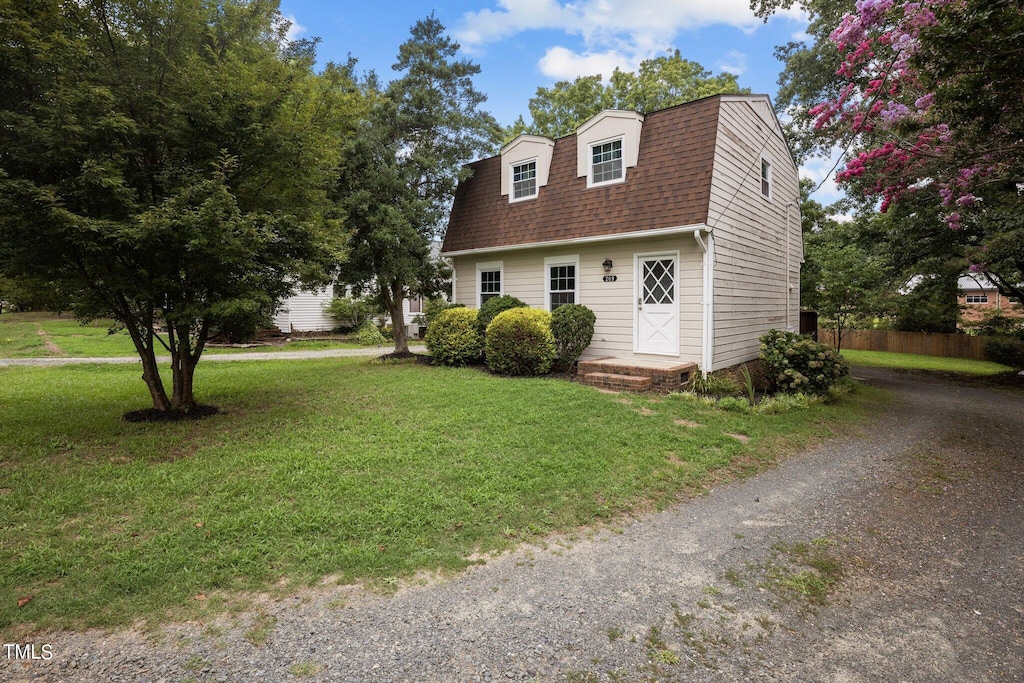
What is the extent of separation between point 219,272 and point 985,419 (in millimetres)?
11681

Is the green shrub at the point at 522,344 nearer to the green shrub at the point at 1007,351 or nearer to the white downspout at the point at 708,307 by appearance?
the white downspout at the point at 708,307

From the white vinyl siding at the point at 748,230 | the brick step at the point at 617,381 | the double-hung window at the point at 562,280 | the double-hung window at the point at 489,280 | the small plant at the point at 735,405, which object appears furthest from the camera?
the double-hung window at the point at 489,280

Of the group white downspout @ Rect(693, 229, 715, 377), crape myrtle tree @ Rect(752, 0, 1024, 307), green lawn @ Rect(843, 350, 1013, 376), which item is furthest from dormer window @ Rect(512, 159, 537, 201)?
green lawn @ Rect(843, 350, 1013, 376)

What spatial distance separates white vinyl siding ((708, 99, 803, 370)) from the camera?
934cm

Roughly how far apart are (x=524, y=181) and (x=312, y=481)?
31.8 feet

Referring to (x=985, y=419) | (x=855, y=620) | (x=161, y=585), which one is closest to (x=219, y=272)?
(x=161, y=585)

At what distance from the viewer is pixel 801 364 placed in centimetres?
880

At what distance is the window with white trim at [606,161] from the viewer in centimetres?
1040

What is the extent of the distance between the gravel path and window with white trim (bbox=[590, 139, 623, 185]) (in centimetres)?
815

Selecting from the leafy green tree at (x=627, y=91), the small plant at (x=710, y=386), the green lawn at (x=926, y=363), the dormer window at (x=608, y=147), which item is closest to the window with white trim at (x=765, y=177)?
the dormer window at (x=608, y=147)

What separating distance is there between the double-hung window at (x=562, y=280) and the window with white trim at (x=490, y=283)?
4.98ft

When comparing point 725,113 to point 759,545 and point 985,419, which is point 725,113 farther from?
point 759,545

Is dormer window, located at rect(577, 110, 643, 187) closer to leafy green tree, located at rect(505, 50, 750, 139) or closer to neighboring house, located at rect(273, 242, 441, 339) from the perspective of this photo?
leafy green tree, located at rect(505, 50, 750, 139)

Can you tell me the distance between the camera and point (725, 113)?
945 cm
